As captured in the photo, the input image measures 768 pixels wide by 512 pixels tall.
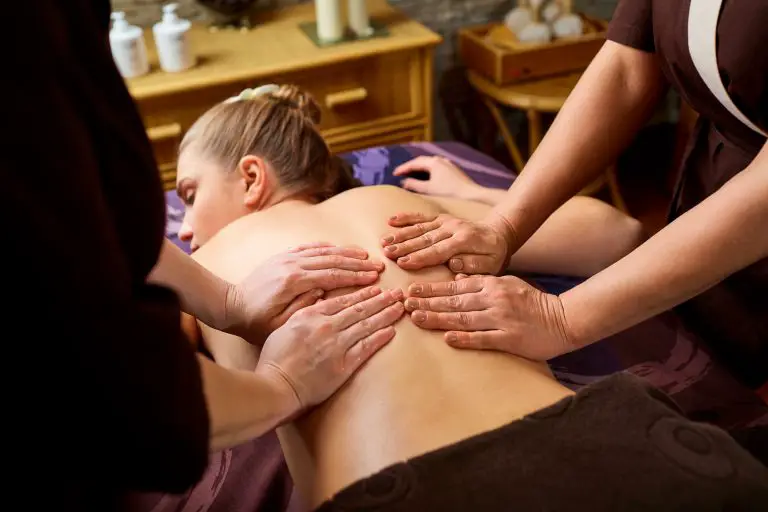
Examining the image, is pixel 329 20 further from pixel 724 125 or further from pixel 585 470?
pixel 585 470

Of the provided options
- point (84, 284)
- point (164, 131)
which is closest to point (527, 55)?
point (164, 131)

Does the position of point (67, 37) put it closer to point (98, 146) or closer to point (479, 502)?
point (98, 146)

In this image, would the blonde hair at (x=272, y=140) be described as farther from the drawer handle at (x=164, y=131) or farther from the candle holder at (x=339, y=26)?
the candle holder at (x=339, y=26)

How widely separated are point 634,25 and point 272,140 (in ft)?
2.29

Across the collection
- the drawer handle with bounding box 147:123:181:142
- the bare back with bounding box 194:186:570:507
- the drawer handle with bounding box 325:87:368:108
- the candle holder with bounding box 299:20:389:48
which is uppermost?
the candle holder with bounding box 299:20:389:48

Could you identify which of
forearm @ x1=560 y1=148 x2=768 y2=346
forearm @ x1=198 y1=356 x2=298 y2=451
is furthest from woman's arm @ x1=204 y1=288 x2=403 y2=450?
forearm @ x1=560 y1=148 x2=768 y2=346

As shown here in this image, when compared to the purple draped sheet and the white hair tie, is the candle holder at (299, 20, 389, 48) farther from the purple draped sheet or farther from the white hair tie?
the purple draped sheet

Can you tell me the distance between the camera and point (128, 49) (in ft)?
7.08

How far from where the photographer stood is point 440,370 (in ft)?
3.44

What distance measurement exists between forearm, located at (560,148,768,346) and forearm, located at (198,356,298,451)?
1.47ft

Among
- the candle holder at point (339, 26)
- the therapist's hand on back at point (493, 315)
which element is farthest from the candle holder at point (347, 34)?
the therapist's hand on back at point (493, 315)

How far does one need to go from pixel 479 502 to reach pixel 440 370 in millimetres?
272

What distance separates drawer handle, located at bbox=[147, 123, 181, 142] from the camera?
2195 mm

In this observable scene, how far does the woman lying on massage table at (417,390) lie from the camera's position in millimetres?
815
